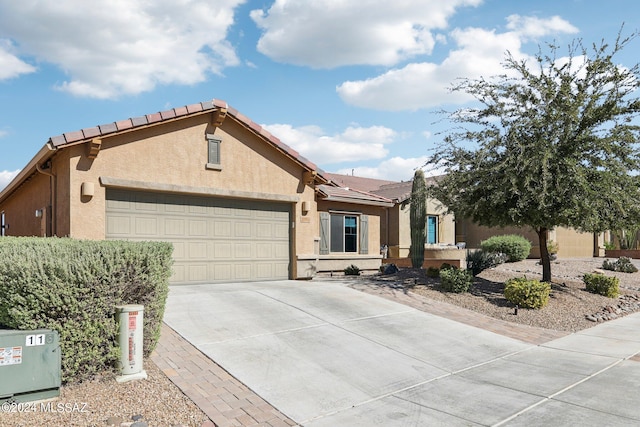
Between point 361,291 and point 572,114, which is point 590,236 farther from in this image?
point 361,291

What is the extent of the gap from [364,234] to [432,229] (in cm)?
940

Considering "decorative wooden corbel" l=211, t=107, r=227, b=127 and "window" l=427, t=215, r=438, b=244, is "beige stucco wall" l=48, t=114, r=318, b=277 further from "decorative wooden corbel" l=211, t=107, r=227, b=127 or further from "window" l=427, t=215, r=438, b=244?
"window" l=427, t=215, r=438, b=244

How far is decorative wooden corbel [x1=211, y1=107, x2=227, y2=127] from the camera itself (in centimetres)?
1249

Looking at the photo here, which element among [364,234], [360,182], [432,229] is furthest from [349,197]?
[360,182]

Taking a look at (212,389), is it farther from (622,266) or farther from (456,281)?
(622,266)

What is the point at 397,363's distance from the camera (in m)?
7.34

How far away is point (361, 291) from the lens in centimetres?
1257

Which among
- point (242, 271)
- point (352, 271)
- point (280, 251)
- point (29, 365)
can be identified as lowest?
point (352, 271)

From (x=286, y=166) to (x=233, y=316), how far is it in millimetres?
6195

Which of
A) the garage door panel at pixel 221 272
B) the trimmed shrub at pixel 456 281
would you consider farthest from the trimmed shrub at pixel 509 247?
the garage door panel at pixel 221 272

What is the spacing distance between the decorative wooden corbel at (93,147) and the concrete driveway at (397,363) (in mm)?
3559

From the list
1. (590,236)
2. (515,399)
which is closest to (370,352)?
(515,399)

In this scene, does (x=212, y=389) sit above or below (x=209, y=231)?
below

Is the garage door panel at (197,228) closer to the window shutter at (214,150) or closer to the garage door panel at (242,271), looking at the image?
the garage door panel at (242,271)
